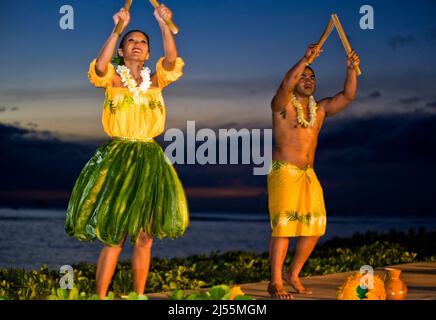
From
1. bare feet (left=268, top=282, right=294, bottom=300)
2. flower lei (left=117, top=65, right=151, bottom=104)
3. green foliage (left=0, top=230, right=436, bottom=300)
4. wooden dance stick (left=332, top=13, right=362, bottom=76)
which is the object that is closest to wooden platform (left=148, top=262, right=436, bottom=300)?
bare feet (left=268, top=282, right=294, bottom=300)

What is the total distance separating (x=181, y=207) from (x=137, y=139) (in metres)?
0.54

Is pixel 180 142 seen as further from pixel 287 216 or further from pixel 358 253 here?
pixel 358 253

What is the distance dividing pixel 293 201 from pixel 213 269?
2.04 m

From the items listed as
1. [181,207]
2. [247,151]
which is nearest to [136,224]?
[181,207]

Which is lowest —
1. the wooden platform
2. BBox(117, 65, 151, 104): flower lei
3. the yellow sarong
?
the wooden platform

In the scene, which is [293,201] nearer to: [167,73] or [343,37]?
[343,37]

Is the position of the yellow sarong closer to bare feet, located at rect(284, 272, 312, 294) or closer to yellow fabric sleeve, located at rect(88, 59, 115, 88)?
bare feet, located at rect(284, 272, 312, 294)

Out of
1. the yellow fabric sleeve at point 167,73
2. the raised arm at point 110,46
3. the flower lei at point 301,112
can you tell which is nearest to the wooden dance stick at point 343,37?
the flower lei at point 301,112

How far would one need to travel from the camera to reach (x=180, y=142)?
23.0 ft

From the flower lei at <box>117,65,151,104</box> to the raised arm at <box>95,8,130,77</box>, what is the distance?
15 cm

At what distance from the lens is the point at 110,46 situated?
5.88m

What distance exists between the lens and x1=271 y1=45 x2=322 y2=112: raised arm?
668 centimetres

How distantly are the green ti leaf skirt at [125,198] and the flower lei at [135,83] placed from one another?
0.32m

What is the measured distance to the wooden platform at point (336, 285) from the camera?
6891 millimetres
